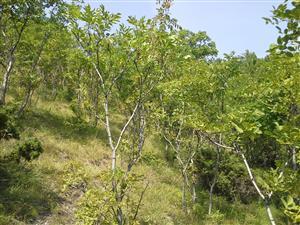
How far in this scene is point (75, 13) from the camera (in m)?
5.70

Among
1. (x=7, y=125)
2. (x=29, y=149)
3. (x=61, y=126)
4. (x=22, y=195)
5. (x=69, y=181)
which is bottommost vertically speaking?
(x=22, y=195)

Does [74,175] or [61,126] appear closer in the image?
[74,175]

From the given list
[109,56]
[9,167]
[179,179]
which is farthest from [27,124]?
[109,56]

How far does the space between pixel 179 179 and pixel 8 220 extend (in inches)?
411

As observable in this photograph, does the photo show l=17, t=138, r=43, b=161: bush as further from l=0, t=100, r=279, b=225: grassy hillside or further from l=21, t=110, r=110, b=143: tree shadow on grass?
l=21, t=110, r=110, b=143: tree shadow on grass

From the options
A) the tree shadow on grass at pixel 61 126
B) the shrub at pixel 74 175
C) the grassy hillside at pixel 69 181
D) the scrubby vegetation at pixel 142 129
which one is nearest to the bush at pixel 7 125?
the scrubby vegetation at pixel 142 129

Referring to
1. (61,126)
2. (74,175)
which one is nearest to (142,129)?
(74,175)

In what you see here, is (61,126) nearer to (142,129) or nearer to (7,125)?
(7,125)

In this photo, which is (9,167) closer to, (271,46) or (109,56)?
(109,56)

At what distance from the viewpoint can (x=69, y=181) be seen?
5.93 m

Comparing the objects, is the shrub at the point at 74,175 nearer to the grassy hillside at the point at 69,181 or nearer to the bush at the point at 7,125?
the grassy hillside at the point at 69,181

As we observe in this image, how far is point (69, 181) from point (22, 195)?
5.11 meters

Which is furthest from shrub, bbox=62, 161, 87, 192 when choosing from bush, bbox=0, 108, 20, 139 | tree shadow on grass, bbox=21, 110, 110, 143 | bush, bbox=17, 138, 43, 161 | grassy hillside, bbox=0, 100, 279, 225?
tree shadow on grass, bbox=21, 110, 110, 143

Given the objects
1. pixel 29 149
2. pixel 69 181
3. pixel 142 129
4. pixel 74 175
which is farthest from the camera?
pixel 29 149
